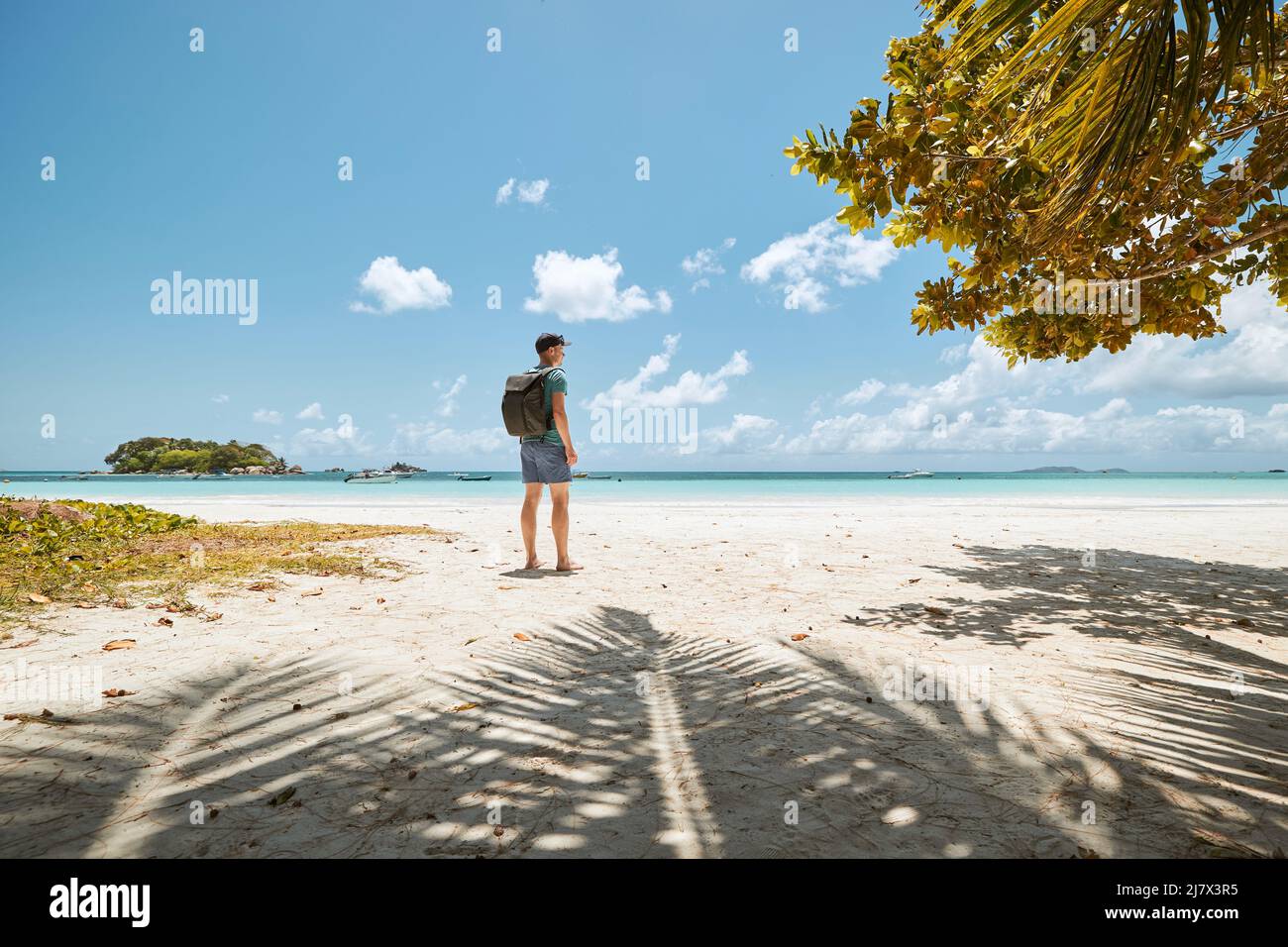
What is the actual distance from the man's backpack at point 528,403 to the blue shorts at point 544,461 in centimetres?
17

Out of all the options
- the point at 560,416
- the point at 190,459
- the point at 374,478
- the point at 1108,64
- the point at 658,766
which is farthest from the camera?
the point at 190,459

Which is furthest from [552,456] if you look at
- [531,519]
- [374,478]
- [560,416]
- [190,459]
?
[190,459]

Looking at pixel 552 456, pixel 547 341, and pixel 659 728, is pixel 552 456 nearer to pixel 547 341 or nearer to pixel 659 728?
pixel 547 341

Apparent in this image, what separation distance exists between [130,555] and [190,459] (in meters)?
110

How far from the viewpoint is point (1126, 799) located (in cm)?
221

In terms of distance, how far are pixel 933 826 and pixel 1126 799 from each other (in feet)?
2.64

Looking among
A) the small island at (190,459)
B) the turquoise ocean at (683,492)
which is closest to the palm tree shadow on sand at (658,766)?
the turquoise ocean at (683,492)

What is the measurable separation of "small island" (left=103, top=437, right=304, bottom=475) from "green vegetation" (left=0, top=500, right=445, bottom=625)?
100 m

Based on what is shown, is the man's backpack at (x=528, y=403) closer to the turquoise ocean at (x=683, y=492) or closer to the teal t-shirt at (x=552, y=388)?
the teal t-shirt at (x=552, y=388)

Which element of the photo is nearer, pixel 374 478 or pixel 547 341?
pixel 547 341

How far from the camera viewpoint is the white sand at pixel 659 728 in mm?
2055

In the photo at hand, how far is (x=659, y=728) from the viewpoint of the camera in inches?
115
